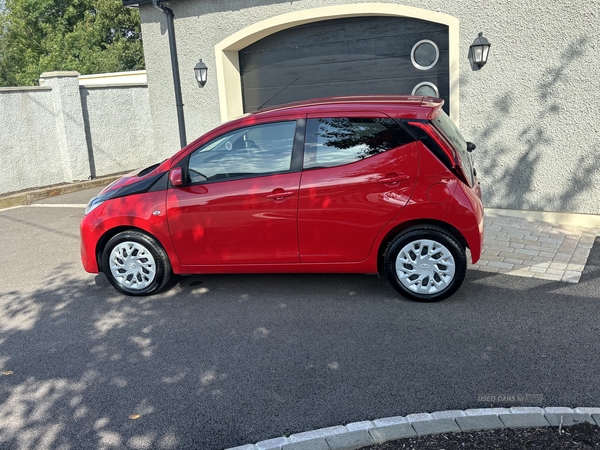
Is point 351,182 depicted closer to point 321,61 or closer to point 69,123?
point 321,61

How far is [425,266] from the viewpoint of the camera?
Answer: 5.02 m

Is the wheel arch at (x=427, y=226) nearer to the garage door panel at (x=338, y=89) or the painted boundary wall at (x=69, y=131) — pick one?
the garage door panel at (x=338, y=89)

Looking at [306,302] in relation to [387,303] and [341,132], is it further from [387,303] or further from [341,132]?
[341,132]

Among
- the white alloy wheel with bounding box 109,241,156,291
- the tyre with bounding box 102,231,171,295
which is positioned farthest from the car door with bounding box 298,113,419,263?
the white alloy wheel with bounding box 109,241,156,291

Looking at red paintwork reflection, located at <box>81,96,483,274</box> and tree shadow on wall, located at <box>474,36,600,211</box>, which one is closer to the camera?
red paintwork reflection, located at <box>81,96,483,274</box>

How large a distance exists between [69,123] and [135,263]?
8183 mm

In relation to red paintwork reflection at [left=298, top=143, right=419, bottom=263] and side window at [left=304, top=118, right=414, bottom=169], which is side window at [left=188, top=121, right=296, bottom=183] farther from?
red paintwork reflection at [left=298, top=143, right=419, bottom=263]

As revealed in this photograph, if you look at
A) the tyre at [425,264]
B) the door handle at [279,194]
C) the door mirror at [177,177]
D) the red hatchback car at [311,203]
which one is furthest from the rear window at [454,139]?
the door mirror at [177,177]

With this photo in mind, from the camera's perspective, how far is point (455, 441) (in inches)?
122

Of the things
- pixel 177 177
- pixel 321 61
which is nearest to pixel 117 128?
pixel 321 61

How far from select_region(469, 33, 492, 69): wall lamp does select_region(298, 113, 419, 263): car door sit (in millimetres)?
3332

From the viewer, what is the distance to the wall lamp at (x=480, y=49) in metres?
7.58

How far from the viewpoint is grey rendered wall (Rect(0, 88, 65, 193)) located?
11.5 metres

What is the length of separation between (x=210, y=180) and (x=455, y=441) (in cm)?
318
